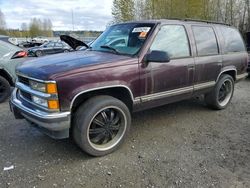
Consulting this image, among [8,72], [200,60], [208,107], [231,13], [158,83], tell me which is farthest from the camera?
[231,13]

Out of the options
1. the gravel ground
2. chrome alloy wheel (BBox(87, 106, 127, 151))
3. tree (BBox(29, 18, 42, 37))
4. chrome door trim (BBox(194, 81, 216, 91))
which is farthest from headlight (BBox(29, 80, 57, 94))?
tree (BBox(29, 18, 42, 37))

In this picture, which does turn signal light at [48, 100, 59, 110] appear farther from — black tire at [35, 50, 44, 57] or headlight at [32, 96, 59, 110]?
black tire at [35, 50, 44, 57]

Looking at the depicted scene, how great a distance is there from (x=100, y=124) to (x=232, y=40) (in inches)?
144

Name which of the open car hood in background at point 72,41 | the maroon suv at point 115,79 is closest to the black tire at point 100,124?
the maroon suv at point 115,79

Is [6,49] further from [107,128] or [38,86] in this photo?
[107,128]

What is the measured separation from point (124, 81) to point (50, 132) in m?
1.20

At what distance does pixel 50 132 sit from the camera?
11.1ft

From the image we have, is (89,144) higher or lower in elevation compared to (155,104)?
lower

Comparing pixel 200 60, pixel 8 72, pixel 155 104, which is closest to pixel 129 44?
pixel 155 104

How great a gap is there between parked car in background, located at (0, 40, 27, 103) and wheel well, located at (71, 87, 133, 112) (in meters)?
3.59

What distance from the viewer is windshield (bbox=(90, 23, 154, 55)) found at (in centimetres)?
409

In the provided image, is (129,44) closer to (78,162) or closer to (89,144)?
(89,144)

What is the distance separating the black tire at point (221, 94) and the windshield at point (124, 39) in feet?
6.97

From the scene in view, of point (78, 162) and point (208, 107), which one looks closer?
point (78, 162)
